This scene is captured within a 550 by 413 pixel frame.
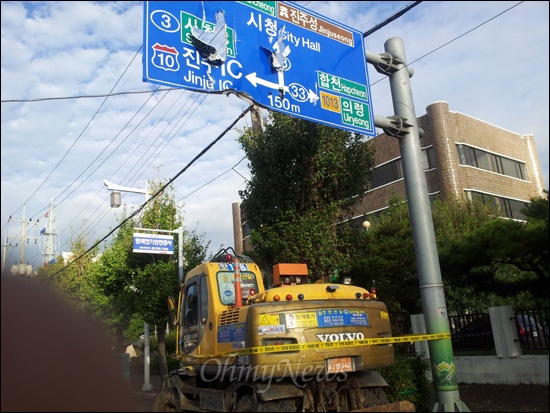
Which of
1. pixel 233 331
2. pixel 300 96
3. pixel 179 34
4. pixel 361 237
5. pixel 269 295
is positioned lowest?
pixel 233 331

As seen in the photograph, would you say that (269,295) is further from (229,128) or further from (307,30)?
(229,128)

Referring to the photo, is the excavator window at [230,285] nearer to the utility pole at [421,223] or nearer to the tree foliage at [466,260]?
the utility pole at [421,223]

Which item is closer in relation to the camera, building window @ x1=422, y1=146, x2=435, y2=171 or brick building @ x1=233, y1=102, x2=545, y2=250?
brick building @ x1=233, y1=102, x2=545, y2=250

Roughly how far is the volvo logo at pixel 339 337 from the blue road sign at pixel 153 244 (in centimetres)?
1067

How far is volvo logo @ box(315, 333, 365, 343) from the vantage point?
6336mm

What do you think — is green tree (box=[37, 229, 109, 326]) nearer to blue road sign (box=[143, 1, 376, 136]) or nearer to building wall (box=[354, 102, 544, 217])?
blue road sign (box=[143, 1, 376, 136])

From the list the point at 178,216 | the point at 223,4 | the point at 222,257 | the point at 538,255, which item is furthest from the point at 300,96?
the point at 178,216

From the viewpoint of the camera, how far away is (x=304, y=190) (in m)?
12.0

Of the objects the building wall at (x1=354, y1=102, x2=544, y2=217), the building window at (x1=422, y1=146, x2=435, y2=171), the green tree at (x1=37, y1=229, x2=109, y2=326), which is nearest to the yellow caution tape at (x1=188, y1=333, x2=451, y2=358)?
the green tree at (x1=37, y1=229, x2=109, y2=326)

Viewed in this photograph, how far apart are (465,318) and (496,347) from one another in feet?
5.59

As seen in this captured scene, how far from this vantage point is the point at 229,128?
40.2 ft

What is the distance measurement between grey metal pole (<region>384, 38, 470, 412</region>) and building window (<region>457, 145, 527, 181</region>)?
21451mm

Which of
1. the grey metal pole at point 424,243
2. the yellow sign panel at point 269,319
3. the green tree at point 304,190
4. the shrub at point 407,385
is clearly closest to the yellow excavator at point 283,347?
the yellow sign panel at point 269,319

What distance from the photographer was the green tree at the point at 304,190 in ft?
38.0
